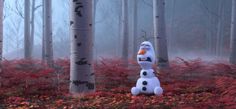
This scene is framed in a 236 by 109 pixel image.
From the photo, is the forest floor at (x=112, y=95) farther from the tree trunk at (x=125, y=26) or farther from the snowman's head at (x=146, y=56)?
the tree trunk at (x=125, y=26)

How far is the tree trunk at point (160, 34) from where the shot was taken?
983 cm

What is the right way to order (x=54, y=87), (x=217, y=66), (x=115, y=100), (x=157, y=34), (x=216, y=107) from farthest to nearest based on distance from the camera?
(x=217, y=66)
(x=157, y=34)
(x=54, y=87)
(x=115, y=100)
(x=216, y=107)

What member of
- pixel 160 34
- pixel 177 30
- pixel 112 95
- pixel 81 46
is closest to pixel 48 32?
pixel 160 34

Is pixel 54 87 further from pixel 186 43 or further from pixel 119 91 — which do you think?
pixel 186 43

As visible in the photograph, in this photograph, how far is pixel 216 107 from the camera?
490cm

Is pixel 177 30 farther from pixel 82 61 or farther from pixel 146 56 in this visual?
pixel 82 61

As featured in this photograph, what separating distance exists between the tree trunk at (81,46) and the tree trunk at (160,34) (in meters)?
3.80

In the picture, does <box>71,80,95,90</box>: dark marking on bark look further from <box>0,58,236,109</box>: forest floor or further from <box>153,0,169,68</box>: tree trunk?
<box>153,0,169,68</box>: tree trunk

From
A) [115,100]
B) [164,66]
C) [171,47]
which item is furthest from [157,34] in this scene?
[171,47]

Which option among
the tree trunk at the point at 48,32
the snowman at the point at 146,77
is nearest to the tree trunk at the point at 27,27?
the tree trunk at the point at 48,32

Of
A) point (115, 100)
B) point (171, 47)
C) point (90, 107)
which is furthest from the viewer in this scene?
point (171, 47)

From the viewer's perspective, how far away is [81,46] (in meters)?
6.32

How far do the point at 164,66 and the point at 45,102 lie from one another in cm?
466

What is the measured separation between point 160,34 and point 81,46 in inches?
160
